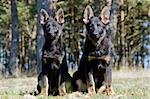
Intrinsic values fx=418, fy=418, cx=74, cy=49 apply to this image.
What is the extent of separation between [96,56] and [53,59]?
96 centimetres

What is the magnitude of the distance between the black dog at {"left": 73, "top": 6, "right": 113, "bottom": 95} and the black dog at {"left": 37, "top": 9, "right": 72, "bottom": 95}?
53 centimetres

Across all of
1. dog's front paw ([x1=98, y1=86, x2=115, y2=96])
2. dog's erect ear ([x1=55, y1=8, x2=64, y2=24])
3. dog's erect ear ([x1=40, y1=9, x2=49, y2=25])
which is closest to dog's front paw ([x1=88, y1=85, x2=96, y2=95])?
dog's front paw ([x1=98, y1=86, x2=115, y2=96])

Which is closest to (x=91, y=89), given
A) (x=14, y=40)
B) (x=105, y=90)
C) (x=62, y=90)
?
(x=105, y=90)

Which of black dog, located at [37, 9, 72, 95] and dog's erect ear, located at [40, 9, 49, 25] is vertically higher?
dog's erect ear, located at [40, 9, 49, 25]

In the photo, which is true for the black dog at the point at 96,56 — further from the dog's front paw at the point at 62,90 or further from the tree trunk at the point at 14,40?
the tree trunk at the point at 14,40

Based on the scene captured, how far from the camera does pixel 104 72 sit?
948 cm

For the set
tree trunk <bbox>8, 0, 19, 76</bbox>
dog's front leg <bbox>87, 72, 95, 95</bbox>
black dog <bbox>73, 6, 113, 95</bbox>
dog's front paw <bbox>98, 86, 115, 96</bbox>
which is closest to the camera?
black dog <bbox>73, 6, 113, 95</bbox>

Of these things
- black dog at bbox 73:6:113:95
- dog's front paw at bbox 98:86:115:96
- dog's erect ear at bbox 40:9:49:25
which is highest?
dog's erect ear at bbox 40:9:49:25

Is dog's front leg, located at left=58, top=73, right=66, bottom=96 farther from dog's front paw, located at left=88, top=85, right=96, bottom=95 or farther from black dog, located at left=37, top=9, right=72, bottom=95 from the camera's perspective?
dog's front paw, located at left=88, top=85, right=96, bottom=95

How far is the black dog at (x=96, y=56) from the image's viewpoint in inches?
366

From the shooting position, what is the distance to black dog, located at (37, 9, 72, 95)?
9.33 m

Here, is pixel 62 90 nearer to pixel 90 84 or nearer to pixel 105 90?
pixel 90 84

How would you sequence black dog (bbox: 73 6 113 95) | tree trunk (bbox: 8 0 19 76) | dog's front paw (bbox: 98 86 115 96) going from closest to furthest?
1. black dog (bbox: 73 6 113 95)
2. dog's front paw (bbox: 98 86 115 96)
3. tree trunk (bbox: 8 0 19 76)

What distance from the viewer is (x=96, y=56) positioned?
30.5 feet
